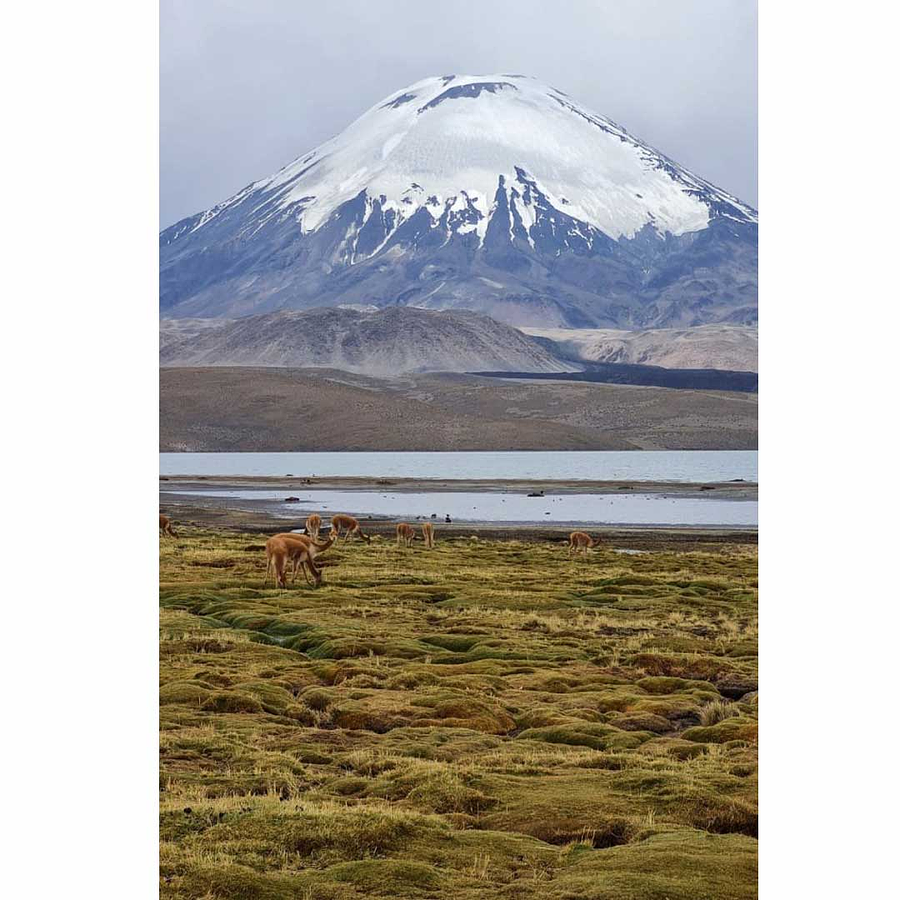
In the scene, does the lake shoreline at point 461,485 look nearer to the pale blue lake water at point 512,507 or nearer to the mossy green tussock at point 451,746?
the pale blue lake water at point 512,507

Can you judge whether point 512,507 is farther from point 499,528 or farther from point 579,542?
point 579,542

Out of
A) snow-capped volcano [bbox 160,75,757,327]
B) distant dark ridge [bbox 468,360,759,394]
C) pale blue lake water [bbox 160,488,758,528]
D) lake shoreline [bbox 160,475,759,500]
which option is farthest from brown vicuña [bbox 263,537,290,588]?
distant dark ridge [bbox 468,360,759,394]

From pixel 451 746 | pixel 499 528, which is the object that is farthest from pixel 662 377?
pixel 451 746

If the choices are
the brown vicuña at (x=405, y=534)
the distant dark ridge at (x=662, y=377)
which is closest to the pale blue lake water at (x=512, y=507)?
the brown vicuña at (x=405, y=534)
